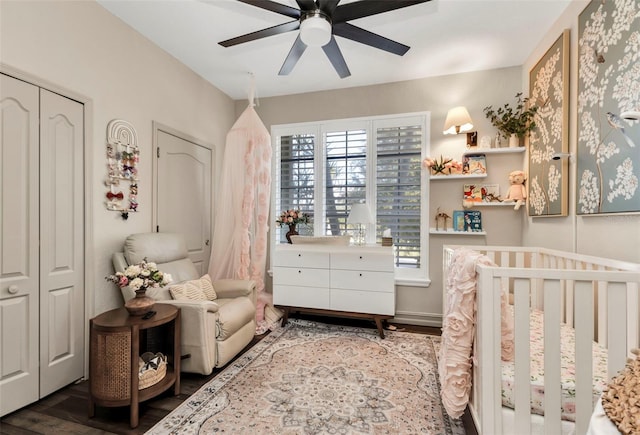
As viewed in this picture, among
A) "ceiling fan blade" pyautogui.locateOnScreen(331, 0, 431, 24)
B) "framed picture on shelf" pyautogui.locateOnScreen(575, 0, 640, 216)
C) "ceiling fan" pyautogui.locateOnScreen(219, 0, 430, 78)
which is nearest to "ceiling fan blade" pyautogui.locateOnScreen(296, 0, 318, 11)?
"ceiling fan" pyautogui.locateOnScreen(219, 0, 430, 78)

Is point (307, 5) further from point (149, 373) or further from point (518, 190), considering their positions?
point (518, 190)

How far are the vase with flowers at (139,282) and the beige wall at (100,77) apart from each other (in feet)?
1.83

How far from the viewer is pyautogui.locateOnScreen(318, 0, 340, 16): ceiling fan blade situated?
1.67 metres

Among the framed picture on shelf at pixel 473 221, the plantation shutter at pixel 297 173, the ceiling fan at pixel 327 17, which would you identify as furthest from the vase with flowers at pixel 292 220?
the ceiling fan at pixel 327 17

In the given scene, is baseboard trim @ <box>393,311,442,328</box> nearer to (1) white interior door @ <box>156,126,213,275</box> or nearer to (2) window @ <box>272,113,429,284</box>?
(2) window @ <box>272,113,429,284</box>

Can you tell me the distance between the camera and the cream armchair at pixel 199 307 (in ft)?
6.94

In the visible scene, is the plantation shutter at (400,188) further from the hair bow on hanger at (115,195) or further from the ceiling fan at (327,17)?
the hair bow on hanger at (115,195)

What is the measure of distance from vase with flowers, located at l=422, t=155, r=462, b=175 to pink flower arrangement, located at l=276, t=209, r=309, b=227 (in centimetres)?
160

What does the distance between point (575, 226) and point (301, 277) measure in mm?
2396

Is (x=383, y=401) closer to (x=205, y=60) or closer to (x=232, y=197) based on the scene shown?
(x=232, y=197)

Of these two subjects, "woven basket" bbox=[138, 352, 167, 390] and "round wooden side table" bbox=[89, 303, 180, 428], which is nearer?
"round wooden side table" bbox=[89, 303, 180, 428]

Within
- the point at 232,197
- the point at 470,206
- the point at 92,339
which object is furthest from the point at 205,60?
the point at 470,206

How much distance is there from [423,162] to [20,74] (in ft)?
11.2

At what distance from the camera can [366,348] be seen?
2.67 metres
